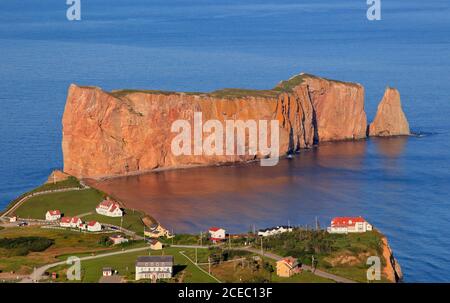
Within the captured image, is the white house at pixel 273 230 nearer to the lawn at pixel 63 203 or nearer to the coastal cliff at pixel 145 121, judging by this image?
the lawn at pixel 63 203

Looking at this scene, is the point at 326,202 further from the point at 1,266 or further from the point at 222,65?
the point at 222,65

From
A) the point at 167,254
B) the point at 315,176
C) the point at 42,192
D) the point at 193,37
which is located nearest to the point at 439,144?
the point at 315,176

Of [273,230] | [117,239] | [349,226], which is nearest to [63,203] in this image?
[117,239]

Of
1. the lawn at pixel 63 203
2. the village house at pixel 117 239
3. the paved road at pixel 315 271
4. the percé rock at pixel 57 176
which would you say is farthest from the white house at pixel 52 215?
the paved road at pixel 315 271

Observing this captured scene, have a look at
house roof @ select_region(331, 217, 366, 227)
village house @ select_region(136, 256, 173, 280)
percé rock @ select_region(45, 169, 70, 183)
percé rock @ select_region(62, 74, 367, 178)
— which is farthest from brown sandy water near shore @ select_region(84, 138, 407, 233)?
village house @ select_region(136, 256, 173, 280)

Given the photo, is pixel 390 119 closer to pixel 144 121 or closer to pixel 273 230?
pixel 144 121

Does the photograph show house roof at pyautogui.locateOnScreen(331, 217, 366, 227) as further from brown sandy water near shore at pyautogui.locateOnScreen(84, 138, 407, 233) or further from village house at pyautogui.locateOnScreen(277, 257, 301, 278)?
village house at pyautogui.locateOnScreen(277, 257, 301, 278)
